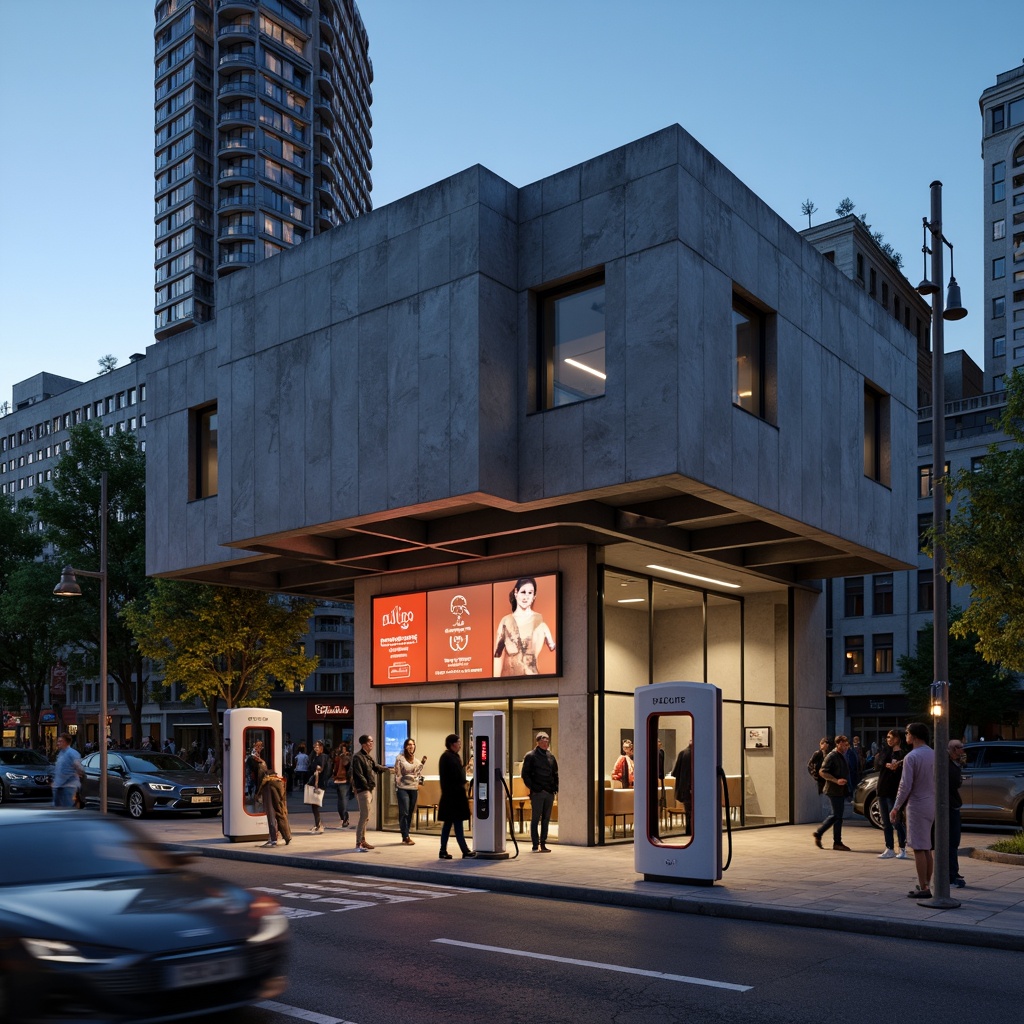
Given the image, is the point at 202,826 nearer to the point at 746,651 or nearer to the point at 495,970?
the point at 746,651

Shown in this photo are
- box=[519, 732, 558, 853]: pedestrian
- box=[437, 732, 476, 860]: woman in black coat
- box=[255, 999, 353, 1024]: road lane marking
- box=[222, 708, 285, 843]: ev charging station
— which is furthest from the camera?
box=[222, 708, 285, 843]: ev charging station

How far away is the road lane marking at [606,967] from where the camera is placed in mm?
8688

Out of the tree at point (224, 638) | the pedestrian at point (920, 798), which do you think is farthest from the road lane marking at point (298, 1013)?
the tree at point (224, 638)

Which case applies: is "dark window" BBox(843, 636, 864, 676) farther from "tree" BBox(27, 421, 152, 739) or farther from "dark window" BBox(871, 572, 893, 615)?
"tree" BBox(27, 421, 152, 739)

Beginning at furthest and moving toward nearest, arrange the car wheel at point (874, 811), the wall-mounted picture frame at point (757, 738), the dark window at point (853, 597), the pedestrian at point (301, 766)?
the dark window at point (853, 597), the pedestrian at point (301, 766), the wall-mounted picture frame at point (757, 738), the car wheel at point (874, 811)

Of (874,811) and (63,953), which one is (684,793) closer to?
(63,953)

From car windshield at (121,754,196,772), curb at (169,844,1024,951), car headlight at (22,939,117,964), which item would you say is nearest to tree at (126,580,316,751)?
car windshield at (121,754,196,772)

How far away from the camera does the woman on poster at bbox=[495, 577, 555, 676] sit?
2086 centimetres

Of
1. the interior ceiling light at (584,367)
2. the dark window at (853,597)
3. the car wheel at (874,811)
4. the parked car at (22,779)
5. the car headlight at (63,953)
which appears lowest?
the parked car at (22,779)

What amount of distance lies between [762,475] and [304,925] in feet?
35.5

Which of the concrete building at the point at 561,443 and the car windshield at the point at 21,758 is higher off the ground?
the concrete building at the point at 561,443

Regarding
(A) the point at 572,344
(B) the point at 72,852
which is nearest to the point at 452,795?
(A) the point at 572,344

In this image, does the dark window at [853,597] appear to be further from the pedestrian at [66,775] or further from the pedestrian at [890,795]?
the pedestrian at [66,775]

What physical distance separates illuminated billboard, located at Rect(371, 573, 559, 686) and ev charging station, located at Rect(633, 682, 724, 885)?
5540 mm
